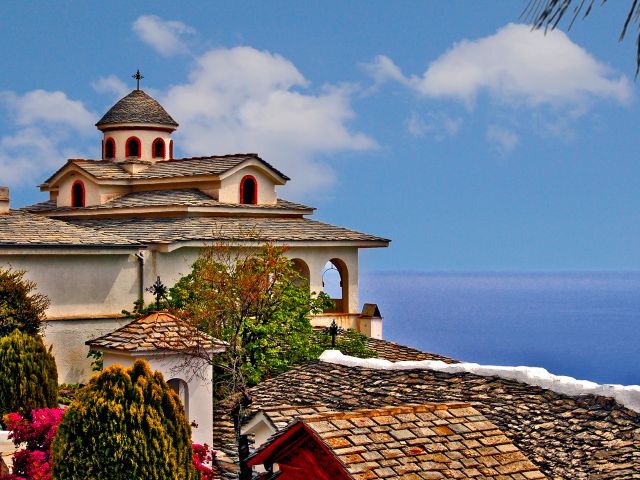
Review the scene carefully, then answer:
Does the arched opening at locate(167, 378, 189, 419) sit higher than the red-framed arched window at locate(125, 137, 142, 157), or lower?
lower

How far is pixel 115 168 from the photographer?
5225cm

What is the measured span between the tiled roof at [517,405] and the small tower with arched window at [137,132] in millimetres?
27159

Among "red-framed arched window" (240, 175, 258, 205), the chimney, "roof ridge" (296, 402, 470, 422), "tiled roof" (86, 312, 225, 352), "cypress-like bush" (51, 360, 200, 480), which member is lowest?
"cypress-like bush" (51, 360, 200, 480)

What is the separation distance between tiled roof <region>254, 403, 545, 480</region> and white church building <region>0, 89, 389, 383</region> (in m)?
21.5

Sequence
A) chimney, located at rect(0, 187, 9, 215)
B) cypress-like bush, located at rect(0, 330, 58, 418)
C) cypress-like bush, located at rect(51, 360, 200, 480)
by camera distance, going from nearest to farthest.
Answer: cypress-like bush, located at rect(51, 360, 200, 480) → cypress-like bush, located at rect(0, 330, 58, 418) → chimney, located at rect(0, 187, 9, 215)

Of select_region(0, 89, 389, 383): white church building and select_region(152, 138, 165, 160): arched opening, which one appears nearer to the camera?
select_region(0, 89, 389, 383): white church building

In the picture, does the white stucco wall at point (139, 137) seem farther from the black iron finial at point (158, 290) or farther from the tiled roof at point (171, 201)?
the black iron finial at point (158, 290)

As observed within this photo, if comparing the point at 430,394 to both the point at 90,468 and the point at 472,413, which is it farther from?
the point at 90,468

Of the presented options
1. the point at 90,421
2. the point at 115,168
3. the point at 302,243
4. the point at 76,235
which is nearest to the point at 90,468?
the point at 90,421

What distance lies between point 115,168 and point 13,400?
20698mm

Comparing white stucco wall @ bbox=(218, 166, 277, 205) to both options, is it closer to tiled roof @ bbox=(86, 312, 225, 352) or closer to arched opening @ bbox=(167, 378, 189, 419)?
tiled roof @ bbox=(86, 312, 225, 352)

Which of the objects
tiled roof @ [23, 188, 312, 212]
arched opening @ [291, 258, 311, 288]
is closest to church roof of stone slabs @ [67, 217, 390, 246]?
tiled roof @ [23, 188, 312, 212]

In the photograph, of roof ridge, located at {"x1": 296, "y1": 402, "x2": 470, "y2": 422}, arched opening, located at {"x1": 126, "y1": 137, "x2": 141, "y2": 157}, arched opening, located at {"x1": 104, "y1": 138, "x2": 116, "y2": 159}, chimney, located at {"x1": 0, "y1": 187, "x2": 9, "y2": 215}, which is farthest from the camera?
arched opening, located at {"x1": 104, "y1": 138, "x2": 116, "y2": 159}

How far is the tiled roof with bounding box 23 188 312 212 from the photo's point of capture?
47.0 metres
